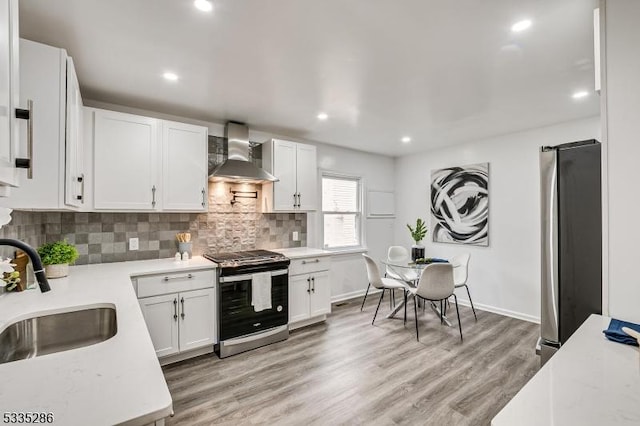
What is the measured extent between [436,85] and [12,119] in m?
2.72

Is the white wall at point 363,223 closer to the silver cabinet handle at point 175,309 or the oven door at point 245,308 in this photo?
the oven door at point 245,308

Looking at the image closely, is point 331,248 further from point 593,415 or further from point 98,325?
point 593,415

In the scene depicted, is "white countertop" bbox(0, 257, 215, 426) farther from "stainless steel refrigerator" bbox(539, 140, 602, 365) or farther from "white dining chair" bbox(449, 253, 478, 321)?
"white dining chair" bbox(449, 253, 478, 321)

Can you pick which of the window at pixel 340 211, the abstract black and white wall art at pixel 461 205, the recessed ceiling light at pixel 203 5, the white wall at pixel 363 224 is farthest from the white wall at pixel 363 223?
the recessed ceiling light at pixel 203 5

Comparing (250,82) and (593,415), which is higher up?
(250,82)

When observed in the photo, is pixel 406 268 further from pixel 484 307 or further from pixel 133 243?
pixel 133 243

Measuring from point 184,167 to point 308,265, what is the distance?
1.78m

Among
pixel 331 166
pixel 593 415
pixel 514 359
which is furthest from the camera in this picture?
pixel 331 166

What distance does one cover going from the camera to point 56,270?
225 cm

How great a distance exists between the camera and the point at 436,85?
103 inches

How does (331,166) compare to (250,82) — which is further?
(331,166)

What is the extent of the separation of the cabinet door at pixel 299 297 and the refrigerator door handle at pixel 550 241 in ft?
7.84

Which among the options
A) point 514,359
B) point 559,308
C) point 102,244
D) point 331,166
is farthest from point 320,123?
point 514,359

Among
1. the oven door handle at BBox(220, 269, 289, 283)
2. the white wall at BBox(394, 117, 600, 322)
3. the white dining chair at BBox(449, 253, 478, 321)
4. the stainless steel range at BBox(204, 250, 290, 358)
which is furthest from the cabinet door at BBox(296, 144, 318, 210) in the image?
the white wall at BBox(394, 117, 600, 322)
